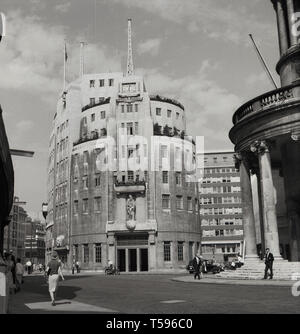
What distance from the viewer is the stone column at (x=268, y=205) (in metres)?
25.1

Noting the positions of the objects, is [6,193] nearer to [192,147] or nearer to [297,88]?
[297,88]

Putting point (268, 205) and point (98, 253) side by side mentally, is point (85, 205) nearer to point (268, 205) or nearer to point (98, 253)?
point (98, 253)

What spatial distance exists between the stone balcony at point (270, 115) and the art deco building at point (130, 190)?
34670 mm

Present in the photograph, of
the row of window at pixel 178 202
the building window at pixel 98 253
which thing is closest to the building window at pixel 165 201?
the row of window at pixel 178 202

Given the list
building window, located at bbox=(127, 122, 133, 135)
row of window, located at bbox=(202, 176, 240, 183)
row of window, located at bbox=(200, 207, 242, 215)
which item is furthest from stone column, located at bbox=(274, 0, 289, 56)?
row of window, located at bbox=(202, 176, 240, 183)

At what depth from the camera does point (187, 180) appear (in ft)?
213

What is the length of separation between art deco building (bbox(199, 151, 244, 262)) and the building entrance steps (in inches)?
3516

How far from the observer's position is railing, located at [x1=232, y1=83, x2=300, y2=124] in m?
25.2

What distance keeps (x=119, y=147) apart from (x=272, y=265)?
41.5 metres

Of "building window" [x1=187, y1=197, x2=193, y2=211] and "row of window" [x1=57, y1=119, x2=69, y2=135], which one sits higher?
"row of window" [x1=57, y1=119, x2=69, y2=135]

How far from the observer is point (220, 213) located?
404 ft

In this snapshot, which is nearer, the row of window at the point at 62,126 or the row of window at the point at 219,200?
the row of window at the point at 62,126

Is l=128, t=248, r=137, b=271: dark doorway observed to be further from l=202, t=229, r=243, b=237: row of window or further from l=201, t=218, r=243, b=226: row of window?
l=201, t=218, r=243, b=226: row of window

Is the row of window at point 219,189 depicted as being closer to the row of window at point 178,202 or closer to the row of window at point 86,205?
the row of window at point 178,202
